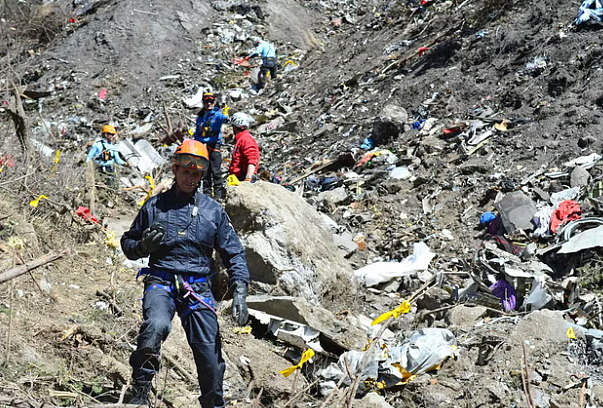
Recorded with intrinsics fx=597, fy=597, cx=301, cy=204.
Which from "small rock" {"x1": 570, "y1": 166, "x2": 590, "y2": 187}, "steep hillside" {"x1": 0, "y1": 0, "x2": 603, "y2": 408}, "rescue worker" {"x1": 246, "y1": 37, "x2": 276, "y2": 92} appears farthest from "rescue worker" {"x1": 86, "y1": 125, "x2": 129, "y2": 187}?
"rescue worker" {"x1": 246, "y1": 37, "x2": 276, "y2": 92}

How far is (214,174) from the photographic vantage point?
727 cm

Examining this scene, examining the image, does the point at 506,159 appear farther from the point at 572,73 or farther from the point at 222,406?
the point at 222,406

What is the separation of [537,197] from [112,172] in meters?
5.72

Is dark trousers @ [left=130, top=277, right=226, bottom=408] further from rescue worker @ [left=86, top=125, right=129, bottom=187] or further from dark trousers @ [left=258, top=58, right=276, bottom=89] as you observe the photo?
dark trousers @ [left=258, top=58, right=276, bottom=89]

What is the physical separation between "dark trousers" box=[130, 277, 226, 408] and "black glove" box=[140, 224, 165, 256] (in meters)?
0.19

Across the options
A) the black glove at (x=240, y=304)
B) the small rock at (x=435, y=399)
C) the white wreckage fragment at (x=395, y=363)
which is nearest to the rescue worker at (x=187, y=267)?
the black glove at (x=240, y=304)

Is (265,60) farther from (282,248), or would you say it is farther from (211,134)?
(282,248)

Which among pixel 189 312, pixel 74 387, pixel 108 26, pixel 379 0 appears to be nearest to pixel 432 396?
pixel 189 312

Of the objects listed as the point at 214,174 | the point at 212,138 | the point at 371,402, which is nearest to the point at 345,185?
the point at 214,174

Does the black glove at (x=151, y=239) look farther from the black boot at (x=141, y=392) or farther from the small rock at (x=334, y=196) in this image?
the small rock at (x=334, y=196)

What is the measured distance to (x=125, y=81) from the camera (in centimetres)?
1554

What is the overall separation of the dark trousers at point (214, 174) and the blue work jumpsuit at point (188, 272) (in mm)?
3927

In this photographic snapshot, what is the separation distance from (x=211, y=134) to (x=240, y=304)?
4.23m

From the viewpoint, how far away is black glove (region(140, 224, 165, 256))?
10.1ft
